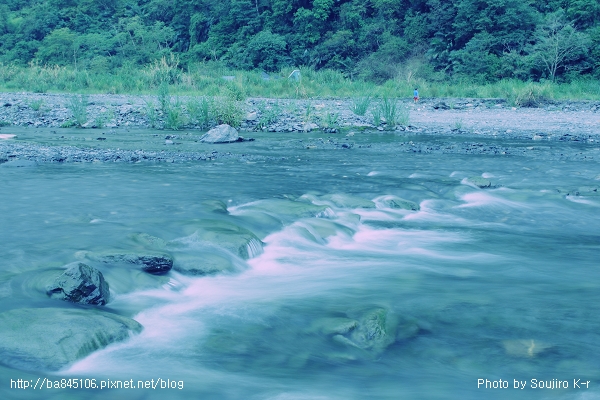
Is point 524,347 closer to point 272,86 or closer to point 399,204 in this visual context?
point 399,204

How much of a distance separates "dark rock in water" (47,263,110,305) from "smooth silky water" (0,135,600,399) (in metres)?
0.12

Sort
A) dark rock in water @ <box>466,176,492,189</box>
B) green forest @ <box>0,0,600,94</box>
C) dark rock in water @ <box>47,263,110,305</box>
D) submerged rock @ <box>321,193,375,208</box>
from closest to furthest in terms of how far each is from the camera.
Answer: dark rock in water @ <box>47,263,110,305</box> → submerged rock @ <box>321,193,375,208</box> → dark rock in water @ <box>466,176,492,189</box> → green forest @ <box>0,0,600,94</box>

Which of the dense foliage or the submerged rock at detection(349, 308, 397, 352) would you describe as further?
the dense foliage

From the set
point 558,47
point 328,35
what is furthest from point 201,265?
point 328,35

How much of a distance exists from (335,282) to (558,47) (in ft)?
81.3

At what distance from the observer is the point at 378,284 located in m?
4.95

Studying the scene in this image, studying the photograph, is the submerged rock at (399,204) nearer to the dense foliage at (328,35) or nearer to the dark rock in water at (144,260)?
the dark rock in water at (144,260)

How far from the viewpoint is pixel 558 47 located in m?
26.3

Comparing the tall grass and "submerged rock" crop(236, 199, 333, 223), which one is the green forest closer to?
the tall grass

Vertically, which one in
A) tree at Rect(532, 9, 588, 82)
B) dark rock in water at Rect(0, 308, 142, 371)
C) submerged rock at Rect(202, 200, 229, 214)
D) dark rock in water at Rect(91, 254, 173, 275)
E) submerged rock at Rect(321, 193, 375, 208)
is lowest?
submerged rock at Rect(321, 193, 375, 208)

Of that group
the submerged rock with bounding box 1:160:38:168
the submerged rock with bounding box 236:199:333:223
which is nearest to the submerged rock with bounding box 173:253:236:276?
the submerged rock with bounding box 236:199:333:223

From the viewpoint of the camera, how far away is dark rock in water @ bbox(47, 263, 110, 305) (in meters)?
3.94

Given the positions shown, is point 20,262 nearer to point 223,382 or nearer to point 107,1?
point 223,382

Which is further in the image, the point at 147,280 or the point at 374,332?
the point at 147,280
